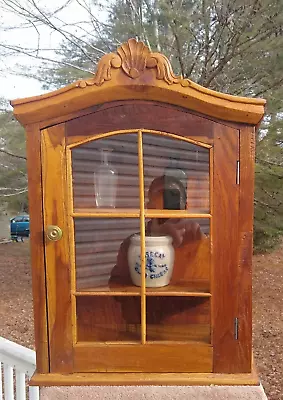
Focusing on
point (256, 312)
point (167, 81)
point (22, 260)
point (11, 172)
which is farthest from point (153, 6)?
point (22, 260)

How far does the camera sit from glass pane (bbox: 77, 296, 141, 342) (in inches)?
33.2

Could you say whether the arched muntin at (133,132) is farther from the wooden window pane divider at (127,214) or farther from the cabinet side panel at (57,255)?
the wooden window pane divider at (127,214)

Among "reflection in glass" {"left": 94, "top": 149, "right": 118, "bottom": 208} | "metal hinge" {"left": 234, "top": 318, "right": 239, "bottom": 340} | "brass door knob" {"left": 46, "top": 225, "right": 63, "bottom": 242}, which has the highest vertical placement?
"reflection in glass" {"left": 94, "top": 149, "right": 118, "bottom": 208}

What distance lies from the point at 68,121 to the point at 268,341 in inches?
98.8

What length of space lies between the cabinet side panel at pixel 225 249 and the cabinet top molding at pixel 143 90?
0.05m

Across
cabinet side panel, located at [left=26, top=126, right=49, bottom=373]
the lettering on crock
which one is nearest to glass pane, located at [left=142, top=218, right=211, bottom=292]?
the lettering on crock

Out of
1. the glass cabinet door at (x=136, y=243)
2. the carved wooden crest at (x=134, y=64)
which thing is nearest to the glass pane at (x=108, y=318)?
the glass cabinet door at (x=136, y=243)

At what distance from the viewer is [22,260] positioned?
17.0 ft

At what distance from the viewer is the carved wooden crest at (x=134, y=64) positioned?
773mm

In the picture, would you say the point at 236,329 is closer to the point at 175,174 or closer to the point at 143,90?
the point at 175,174

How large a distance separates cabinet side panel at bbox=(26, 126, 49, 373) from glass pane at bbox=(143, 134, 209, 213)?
0.23 metres

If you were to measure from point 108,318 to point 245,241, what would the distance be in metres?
0.35

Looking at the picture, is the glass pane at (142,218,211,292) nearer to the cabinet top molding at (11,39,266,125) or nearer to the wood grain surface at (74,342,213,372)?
the wood grain surface at (74,342,213,372)

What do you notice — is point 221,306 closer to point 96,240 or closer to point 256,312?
point 96,240
